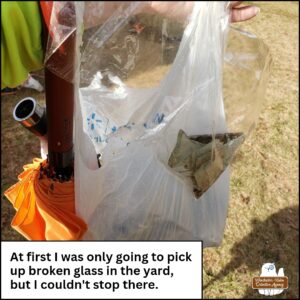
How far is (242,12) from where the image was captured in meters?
0.70

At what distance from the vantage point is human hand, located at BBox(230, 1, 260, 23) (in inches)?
27.4

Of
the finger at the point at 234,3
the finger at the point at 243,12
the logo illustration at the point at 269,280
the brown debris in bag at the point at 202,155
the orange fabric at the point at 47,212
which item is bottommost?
the logo illustration at the point at 269,280

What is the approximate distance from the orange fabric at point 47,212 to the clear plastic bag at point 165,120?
3cm

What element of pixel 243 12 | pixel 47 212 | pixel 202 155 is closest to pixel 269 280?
pixel 202 155

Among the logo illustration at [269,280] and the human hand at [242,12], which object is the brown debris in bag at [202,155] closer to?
the human hand at [242,12]

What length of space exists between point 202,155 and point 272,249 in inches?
31.9

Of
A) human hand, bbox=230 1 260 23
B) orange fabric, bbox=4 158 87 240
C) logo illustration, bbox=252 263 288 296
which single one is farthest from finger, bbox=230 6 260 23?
logo illustration, bbox=252 263 288 296

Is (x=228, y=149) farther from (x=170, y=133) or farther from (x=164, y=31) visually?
(x=164, y=31)

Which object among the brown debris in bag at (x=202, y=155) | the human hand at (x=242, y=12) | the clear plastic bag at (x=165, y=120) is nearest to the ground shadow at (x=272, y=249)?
the clear plastic bag at (x=165, y=120)

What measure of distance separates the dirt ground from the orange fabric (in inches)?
19.7

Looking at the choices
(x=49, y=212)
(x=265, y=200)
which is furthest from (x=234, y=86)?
(x=265, y=200)

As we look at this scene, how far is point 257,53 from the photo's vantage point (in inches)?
29.9

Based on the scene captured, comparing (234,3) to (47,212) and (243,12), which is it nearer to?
(243,12)

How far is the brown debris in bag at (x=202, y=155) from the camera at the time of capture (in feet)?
2.54
